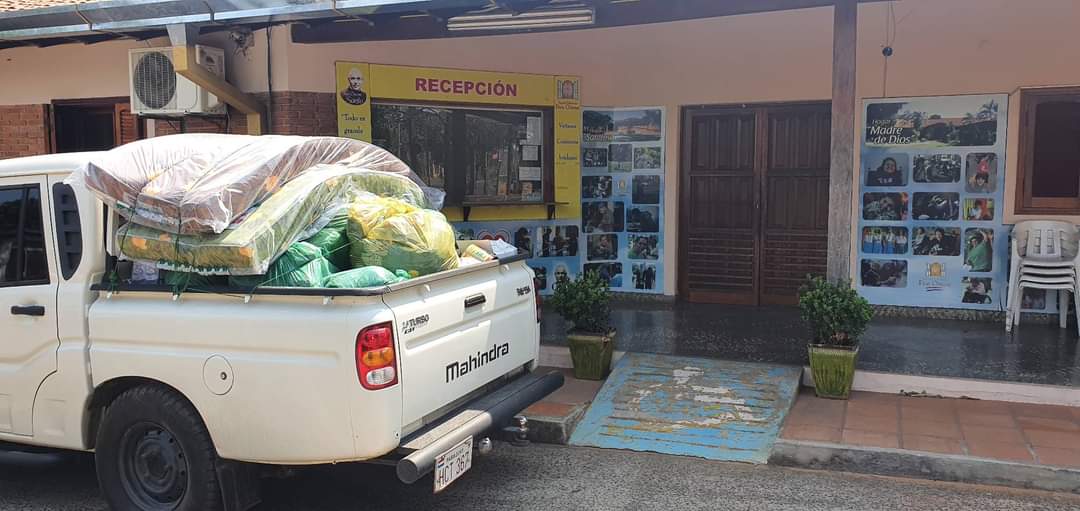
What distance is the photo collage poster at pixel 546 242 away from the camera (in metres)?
8.88

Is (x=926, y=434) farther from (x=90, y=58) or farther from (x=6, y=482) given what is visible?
(x=90, y=58)

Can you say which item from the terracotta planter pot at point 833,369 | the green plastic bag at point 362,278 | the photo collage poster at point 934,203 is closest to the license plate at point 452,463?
the green plastic bag at point 362,278

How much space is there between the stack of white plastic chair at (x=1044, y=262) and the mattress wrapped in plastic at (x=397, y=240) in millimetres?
5572

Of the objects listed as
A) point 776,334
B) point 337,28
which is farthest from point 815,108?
point 337,28

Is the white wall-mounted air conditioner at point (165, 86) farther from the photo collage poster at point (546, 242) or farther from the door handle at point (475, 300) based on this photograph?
the door handle at point (475, 300)

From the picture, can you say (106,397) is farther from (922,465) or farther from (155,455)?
(922,465)

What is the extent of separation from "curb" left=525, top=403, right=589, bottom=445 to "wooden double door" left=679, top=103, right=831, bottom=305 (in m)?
3.87

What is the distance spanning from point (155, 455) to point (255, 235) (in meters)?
1.26

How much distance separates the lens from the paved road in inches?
179

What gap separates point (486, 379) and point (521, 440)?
41 centimetres

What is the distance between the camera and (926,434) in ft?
17.3

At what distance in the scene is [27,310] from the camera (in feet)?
14.3

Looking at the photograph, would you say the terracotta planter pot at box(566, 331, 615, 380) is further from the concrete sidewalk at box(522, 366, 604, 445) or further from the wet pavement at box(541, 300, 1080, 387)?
the wet pavement at box(541, 300, 1080, 387)

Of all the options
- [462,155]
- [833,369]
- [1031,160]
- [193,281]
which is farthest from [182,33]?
[1031,160]
